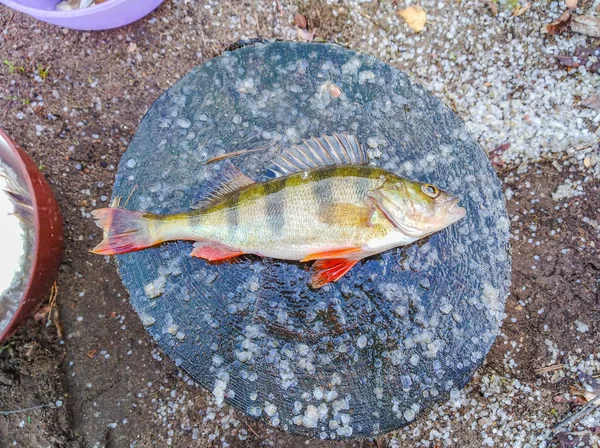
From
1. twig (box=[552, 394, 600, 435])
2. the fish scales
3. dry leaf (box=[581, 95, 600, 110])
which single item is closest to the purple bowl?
the fish scales

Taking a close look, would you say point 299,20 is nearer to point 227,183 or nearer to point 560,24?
point 227,183

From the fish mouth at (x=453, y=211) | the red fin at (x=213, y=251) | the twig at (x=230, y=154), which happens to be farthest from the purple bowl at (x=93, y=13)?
the fish mouth at (x=453, y=211)

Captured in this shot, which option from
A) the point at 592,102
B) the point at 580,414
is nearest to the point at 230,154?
the point at 592,102

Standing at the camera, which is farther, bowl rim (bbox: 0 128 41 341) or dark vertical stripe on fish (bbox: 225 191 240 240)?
bowl rim (bbox: 0 128 41 341)

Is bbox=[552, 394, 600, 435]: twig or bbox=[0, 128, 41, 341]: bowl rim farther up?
bbox=[0, 128, 41, 341]: bowl rim

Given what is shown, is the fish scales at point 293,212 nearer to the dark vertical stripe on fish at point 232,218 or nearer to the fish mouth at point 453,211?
the dark vertical stripe on fish at point 232,218

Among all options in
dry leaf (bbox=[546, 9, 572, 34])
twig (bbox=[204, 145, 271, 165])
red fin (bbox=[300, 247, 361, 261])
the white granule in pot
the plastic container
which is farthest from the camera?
dry leaf (bbox=[546, 9, 572, 34])

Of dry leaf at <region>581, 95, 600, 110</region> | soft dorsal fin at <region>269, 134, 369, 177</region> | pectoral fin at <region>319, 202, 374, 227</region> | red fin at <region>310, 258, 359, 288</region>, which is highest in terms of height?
soft dorsal fin at <region>269, 134, 369, 177</region>

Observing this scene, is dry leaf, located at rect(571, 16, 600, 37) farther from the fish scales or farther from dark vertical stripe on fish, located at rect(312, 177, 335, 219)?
dark vertical stripe on fish, located at rect(312, 177, 335, 219)
